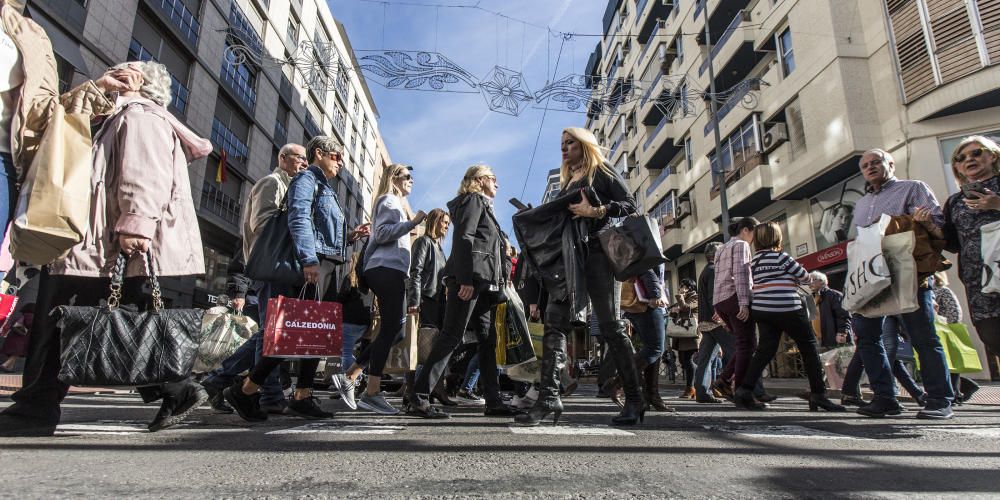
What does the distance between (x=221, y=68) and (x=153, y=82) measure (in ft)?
71.0

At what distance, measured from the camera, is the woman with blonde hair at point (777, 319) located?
4402mm

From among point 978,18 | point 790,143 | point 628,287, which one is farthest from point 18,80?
point 790,143

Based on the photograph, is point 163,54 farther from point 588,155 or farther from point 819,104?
point 819,104

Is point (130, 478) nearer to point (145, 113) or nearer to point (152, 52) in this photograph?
A: point (145, 113)

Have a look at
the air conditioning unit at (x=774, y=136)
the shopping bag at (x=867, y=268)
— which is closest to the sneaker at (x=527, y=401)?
the shopping bag at (x=867, y=268)

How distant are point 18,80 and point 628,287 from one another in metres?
4.24

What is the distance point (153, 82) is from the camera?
9.11ft

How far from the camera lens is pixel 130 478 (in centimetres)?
144

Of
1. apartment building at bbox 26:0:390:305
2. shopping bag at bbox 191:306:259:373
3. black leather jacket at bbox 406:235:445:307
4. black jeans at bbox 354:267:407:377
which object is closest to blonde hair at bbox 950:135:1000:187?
black jeans at bbox 354:267:407:377

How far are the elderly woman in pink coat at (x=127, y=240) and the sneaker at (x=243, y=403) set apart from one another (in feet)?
1.63

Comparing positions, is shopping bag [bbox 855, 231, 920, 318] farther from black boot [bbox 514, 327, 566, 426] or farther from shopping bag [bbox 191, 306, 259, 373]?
shopping bag [bbox 191, 306, 259, 373]

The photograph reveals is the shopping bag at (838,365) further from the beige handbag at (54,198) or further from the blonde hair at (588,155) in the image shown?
the beige handbag at (54,198)

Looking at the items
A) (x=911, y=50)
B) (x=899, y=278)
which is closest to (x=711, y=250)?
(x=899, y=278)

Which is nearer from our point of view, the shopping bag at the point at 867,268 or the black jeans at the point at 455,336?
the shopping bag at the point at 867,268
